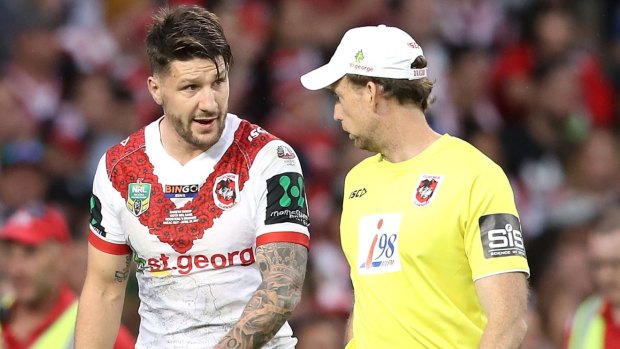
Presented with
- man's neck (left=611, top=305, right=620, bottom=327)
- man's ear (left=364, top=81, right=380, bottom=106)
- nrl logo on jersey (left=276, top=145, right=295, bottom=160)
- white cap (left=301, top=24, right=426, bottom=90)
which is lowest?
man's neck (left=611, top=305, right=620, bottom=327)

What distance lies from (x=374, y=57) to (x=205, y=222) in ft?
2.99

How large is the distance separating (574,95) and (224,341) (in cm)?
675

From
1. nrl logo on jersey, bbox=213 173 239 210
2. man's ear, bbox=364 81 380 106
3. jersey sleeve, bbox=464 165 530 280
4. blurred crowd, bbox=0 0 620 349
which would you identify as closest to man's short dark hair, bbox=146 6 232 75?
nrl logo on jersey, bbox=213 173 239 210

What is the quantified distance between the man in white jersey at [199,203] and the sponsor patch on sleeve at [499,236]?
2.54 ft

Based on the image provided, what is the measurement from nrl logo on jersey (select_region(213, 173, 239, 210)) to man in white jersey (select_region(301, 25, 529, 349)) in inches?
17.3

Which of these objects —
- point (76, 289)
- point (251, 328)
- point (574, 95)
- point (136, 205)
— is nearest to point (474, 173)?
point (251, 328)

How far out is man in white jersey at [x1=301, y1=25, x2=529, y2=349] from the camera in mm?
4879

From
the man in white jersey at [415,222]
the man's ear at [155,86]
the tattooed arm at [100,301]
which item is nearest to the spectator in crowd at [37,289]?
the tattooed arm at [100,301]

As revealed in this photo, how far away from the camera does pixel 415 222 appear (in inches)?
200

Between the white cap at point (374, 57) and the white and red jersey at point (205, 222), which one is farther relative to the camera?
the white and red jersey at point (205, 222)

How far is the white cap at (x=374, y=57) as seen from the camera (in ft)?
17.3

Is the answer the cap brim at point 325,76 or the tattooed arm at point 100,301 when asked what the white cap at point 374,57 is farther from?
the tattooed arm at point 100,301

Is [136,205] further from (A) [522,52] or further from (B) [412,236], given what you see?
(A) [522,52]

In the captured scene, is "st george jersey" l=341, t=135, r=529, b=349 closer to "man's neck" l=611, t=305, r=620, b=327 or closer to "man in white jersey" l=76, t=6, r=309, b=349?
"man in white jersey" l=76, t=6, r=309, b=349
